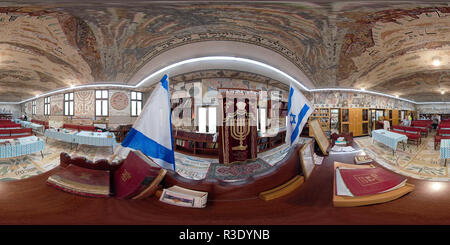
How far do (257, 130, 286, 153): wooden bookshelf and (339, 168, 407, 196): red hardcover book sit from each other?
0.83 metres

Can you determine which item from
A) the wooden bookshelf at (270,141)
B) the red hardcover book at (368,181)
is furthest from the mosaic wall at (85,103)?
the red hardcover book at (368,181)

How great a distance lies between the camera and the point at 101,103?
1092 mm

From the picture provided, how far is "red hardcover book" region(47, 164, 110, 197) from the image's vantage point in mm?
698

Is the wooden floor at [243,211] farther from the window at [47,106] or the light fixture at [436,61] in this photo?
the light fixture at [436,61]

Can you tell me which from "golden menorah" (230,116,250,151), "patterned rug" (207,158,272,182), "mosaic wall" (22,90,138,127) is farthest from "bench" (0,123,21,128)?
"golden menorah" (230,116,250,151)

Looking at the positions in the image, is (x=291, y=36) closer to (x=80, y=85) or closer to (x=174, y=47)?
(x=174, y=47)

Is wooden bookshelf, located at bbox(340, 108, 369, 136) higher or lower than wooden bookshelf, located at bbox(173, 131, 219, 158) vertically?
higher

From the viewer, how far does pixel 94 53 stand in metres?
0.98

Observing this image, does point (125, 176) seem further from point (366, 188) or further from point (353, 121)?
point (353, 121)

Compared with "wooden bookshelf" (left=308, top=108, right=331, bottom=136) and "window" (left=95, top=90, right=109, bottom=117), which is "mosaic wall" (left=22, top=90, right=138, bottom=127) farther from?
"wooden bookshelf" (left=308, top=108, right=331, bottom=136)

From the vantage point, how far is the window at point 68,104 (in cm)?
119

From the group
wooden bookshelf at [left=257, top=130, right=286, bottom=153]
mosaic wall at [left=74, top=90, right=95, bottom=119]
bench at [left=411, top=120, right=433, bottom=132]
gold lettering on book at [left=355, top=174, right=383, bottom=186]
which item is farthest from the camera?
bench at [left=411, top=120, right=433, bottom=132]

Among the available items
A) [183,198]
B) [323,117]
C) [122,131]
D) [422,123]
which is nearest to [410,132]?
[422,123]

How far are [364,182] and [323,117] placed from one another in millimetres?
698
